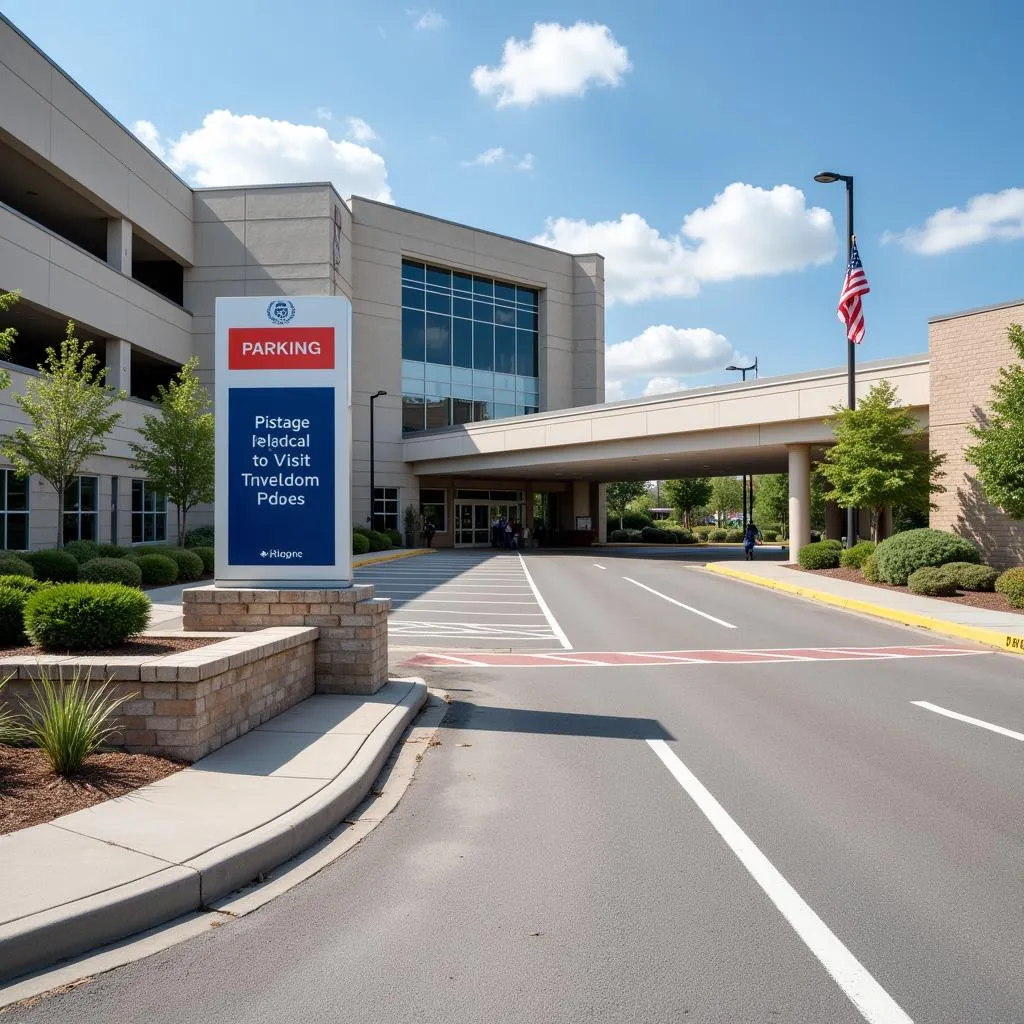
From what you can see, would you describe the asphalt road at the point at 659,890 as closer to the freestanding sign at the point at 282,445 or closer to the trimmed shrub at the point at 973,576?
the freestanding sign at the point at 282,445

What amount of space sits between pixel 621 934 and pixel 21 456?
877 inches

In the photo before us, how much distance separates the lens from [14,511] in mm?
24875

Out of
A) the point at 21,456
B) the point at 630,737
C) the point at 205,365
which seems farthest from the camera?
the point at 205,365

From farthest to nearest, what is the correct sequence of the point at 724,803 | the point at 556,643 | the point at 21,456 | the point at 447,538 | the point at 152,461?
the point at 447,538 < the point at 152,461 < the point at 21,456 < the point at 556,643 < the point at 724,803

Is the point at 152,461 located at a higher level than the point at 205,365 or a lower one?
lower

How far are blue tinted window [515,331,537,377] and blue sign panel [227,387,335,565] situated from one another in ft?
154

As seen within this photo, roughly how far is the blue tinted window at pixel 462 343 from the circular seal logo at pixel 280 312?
4361 cm

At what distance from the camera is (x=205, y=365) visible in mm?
41438

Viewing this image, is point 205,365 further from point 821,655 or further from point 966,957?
point 966,957

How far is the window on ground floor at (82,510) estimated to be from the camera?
90.7ft

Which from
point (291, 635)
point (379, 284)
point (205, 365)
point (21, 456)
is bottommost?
point (291, 635)

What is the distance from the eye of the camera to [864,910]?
14.0 feet

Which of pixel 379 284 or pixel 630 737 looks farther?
pixel 379 284

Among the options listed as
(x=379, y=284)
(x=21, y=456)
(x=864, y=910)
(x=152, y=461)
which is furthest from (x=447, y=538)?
(x=864, y=910)
